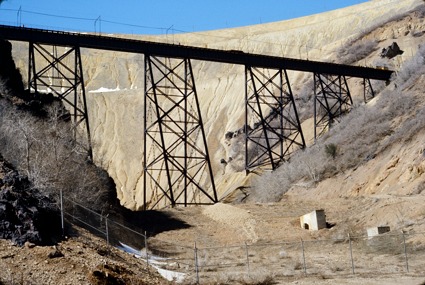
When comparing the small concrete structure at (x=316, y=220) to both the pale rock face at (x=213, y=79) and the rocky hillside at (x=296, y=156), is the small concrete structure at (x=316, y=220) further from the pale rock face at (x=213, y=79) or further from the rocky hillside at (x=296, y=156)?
the pale rock face at (x=213, y=79)

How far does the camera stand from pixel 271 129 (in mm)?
39531

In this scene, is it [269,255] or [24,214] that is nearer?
[24,214]

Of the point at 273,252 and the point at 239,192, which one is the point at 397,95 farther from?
the point at 273,252

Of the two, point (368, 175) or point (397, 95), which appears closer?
point (368, 175)

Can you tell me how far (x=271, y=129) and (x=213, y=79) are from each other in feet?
120

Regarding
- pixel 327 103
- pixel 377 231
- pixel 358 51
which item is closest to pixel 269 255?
pixel 377 231

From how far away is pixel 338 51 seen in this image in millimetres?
63250

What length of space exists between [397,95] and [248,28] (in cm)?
5326

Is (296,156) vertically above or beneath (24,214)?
above

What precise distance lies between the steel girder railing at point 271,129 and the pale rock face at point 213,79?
2.40 m

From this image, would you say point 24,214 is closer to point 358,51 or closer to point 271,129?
point 271,129

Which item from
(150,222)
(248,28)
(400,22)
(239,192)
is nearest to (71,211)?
(150,222)

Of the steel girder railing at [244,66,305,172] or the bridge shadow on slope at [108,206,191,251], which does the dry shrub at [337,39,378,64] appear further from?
the bridge shadow on slope at [108,206,191,251]

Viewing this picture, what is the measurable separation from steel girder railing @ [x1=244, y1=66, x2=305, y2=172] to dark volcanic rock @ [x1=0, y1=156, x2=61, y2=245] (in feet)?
74.0
